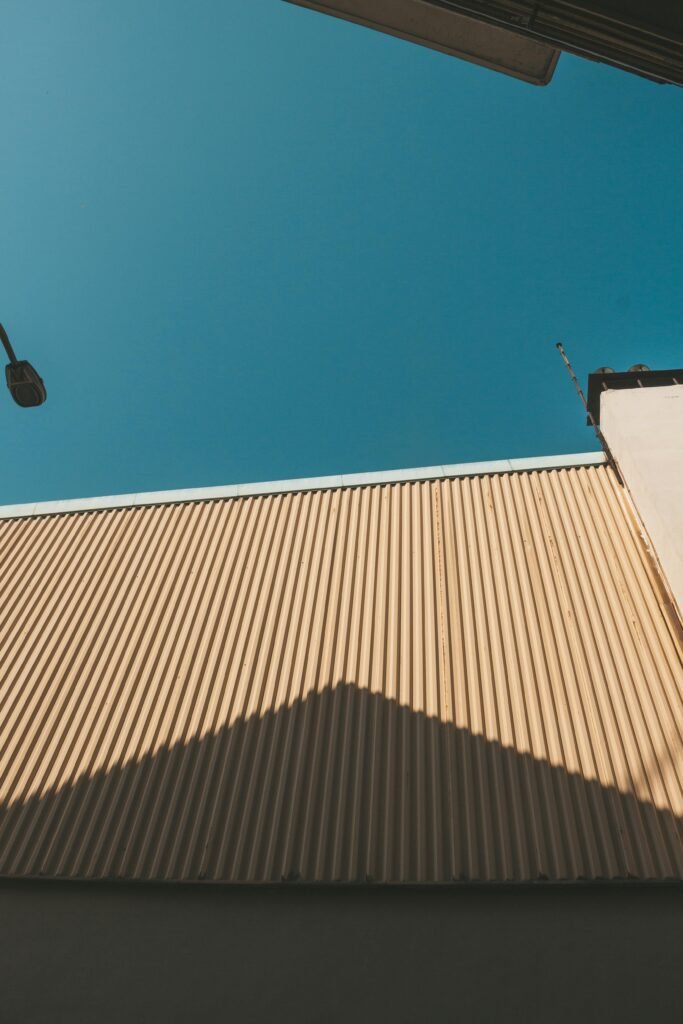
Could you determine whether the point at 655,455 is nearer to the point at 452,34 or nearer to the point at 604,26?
the point at 604,26

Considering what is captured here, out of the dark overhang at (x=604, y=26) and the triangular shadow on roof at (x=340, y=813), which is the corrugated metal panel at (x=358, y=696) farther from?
the dark overhang at (x=604, y=26)

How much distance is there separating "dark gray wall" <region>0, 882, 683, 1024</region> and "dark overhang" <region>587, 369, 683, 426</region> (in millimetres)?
6145

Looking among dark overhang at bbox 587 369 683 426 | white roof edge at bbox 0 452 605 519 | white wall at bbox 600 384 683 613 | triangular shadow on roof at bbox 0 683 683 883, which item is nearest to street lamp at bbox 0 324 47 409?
A: white roof edge at bbox 0 452 605 519

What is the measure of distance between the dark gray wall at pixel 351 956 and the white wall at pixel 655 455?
3033 millimetres

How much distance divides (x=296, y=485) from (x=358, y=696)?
4.00 m

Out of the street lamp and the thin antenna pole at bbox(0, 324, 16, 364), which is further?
the street lamp

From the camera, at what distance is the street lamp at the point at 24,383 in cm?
613

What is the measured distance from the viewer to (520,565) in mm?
7113

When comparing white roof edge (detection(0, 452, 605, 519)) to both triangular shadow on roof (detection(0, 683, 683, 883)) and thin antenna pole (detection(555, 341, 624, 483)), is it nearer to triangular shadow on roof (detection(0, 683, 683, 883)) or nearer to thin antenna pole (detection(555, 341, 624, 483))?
thin antenna pole (detection(555, 341, 624, 483))

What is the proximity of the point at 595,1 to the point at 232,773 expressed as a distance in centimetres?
637

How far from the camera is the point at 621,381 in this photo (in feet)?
27.2

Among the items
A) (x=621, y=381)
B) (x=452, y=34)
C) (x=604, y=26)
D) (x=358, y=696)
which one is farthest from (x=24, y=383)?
(x=621, y=381)

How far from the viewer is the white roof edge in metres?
8.68

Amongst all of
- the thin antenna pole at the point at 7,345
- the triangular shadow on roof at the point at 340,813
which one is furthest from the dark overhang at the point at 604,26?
the triangular shadow on roof at the point at 340,813
